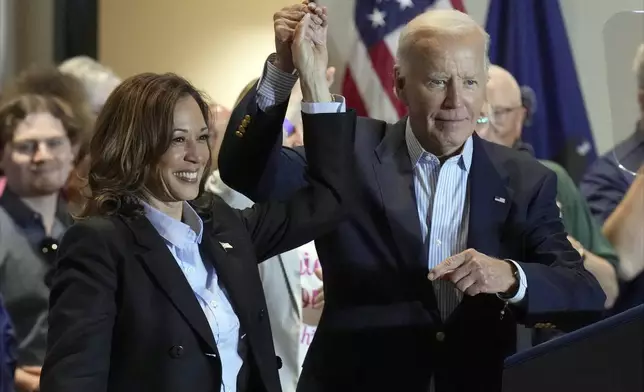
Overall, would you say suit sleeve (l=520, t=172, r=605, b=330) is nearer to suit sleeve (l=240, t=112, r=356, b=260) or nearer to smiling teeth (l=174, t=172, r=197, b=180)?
suit sleeve (l=240, t=112, r=356, b=260)

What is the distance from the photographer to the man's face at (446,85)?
1.56 meters

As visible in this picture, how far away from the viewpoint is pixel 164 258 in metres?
1.37

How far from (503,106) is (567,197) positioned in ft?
1.50

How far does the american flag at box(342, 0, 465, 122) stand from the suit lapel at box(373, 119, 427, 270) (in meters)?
1.88

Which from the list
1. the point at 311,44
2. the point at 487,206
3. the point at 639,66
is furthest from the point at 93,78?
the point at 487,206

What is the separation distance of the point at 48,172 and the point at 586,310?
1.54 m

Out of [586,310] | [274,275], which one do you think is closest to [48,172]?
[274,275]

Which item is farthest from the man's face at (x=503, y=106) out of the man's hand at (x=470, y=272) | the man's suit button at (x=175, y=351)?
the man's suit button at (x=175, y=351)

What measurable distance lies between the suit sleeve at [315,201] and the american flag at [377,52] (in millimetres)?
1996

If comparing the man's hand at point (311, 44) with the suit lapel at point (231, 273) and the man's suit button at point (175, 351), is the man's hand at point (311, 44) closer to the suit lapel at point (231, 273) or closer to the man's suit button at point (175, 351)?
the suit lapel at point (231, 273)

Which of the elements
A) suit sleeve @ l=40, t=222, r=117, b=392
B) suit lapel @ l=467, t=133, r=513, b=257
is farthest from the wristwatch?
suit sleeve @ l=40, t=222, r=117, b=392

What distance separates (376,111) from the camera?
3582 millimetres

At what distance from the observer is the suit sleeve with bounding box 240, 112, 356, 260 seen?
5.04ft

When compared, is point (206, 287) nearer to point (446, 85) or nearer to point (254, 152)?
point (254, 152)
